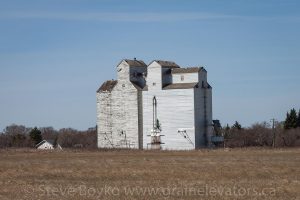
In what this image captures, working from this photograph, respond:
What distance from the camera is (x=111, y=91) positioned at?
10331 centimetres

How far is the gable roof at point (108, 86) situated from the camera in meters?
104

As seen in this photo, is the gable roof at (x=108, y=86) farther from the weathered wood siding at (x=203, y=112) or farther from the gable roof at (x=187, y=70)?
the weathered wood siding at (x=203, y=112)

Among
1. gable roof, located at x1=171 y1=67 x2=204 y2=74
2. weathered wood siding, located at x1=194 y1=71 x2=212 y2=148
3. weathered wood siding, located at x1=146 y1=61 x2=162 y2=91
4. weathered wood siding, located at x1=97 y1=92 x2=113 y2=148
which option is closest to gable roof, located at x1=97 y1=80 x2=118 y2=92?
weathered wood siding, located at x1=97 y1=92 x2=113 y2=148

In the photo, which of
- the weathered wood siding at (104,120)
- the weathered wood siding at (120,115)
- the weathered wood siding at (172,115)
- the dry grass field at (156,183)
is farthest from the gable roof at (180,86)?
the dry grass field at (156,183)

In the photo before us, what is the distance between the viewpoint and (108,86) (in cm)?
10519

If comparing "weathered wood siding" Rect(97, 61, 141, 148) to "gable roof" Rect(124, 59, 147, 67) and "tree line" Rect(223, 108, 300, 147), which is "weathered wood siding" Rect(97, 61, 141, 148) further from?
"tree line" Rect(223, 108, 300, 147)

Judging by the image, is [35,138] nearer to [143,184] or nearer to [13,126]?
[13,126]

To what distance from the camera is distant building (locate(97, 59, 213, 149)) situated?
3780 inches

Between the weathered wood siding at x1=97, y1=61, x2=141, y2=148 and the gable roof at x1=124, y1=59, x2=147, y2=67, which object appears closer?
the weathered wood siding at x1=97, y1=61, x2=141, y2=148

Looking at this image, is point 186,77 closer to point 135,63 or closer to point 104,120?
point 135,63

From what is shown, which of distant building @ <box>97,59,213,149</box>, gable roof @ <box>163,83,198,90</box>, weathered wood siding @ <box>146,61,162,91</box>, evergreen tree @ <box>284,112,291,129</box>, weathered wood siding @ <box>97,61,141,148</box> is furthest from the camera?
evergreen tree @ <box>284,112,291,129</box>

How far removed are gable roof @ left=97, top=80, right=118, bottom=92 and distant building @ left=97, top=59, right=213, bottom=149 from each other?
0.68 ft

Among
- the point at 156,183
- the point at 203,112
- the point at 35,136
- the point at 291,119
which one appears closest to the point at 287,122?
the point at 291,119

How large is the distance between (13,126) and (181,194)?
143 m
